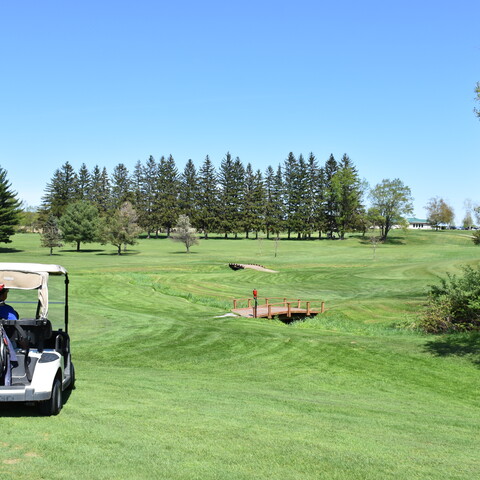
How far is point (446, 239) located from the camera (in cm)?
12962

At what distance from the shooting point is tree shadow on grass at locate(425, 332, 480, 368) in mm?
19852

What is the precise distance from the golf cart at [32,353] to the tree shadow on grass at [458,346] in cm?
1521

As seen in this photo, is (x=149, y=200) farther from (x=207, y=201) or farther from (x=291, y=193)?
(x=291, y=193)

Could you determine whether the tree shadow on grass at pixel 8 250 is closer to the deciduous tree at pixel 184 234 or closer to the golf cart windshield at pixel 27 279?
the deciduous tree at pixel 184 234

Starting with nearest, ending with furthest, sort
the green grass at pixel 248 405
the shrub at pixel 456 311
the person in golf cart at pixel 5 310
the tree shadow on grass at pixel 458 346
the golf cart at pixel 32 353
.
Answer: the green grass at pixel 248 405 < the golf cart at pixel 32 353 < the person in golf cart at pixel 5 310 < the tree shadow on grass at pixel 458 346 < the shrub at pixel 456 311

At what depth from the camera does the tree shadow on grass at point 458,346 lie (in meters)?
19.9

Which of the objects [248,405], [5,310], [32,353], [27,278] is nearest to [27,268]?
[27,278]

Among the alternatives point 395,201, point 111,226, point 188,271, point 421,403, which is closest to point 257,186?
point 395,201

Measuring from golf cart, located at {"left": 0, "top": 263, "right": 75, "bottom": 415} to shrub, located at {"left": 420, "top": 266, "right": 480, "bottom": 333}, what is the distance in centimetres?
2082

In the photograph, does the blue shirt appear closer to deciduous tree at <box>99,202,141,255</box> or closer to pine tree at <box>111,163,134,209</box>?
deciduous tree at <box>99,202,141,255</box>

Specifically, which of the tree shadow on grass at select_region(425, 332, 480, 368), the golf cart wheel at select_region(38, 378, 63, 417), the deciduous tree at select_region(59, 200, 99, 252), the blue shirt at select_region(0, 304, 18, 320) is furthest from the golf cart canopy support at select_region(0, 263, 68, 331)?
the deciduous tree at select_region(59, 200, 99, 252)

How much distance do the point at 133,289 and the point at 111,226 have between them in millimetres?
59106

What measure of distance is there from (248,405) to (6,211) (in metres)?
93.2

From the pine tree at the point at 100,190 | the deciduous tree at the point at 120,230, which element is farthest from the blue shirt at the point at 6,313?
the pine tree at the point at 100,190
